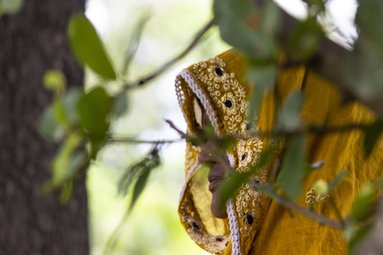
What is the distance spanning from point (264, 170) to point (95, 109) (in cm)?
98

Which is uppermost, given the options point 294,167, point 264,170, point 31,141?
point 294,167

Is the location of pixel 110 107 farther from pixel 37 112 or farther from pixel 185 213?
pixel 37 112

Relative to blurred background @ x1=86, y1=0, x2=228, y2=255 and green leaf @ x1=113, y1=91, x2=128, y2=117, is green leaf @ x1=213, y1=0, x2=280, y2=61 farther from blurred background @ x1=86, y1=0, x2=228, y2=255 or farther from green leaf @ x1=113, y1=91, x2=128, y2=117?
blurred background @ x1=86, y1=0, x2=228, y2=255

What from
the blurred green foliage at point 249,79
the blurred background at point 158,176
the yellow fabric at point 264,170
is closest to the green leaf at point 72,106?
the blurred green foliage at point 249,79

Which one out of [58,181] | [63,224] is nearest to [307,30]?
[58,181]

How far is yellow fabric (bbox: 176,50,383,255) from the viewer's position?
4.82 ft

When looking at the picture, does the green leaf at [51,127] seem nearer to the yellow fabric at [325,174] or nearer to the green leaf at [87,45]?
the green leaf at [87,45]

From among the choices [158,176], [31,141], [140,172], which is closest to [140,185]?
[140,172]

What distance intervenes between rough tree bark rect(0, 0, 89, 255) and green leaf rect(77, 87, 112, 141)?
1.61 m

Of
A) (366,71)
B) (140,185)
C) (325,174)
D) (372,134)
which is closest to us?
(366,71)

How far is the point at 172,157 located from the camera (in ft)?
22.1

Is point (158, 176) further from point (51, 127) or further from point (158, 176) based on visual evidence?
point (51, 127)

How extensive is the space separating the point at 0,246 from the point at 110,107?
163 cm

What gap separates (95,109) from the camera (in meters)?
0.63
